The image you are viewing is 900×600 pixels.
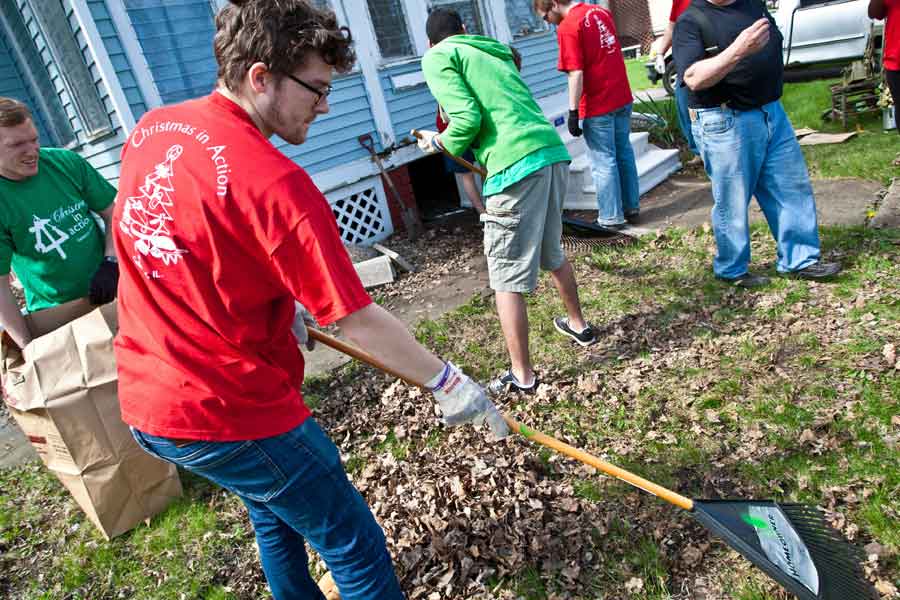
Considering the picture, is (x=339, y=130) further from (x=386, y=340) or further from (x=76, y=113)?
(x=386, y=340)

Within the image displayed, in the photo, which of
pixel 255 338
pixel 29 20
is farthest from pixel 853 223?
pixel 29 20

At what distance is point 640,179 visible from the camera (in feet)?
22.4

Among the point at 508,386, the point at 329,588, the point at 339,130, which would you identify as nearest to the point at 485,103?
the point at 508,386

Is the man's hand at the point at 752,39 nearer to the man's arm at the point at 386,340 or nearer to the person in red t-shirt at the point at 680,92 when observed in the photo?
the person in red t-shirt at the point at 680,92

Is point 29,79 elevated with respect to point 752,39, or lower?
elevated

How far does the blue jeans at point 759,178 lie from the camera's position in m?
3.70

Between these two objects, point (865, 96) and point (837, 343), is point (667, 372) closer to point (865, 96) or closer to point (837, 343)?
point (837, 343)

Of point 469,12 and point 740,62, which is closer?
point 740,62

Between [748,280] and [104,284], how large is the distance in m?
4.01

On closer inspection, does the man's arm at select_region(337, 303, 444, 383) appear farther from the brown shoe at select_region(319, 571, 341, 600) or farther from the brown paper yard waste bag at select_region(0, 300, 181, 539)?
the brown paper yard waste bag at select_region(0, 300, 181, 539)

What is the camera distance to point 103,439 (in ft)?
9.17

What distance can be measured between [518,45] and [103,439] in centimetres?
766

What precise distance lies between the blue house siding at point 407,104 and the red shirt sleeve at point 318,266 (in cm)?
611

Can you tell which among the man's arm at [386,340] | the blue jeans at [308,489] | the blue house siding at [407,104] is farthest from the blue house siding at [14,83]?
the man's arm at [386,340]
